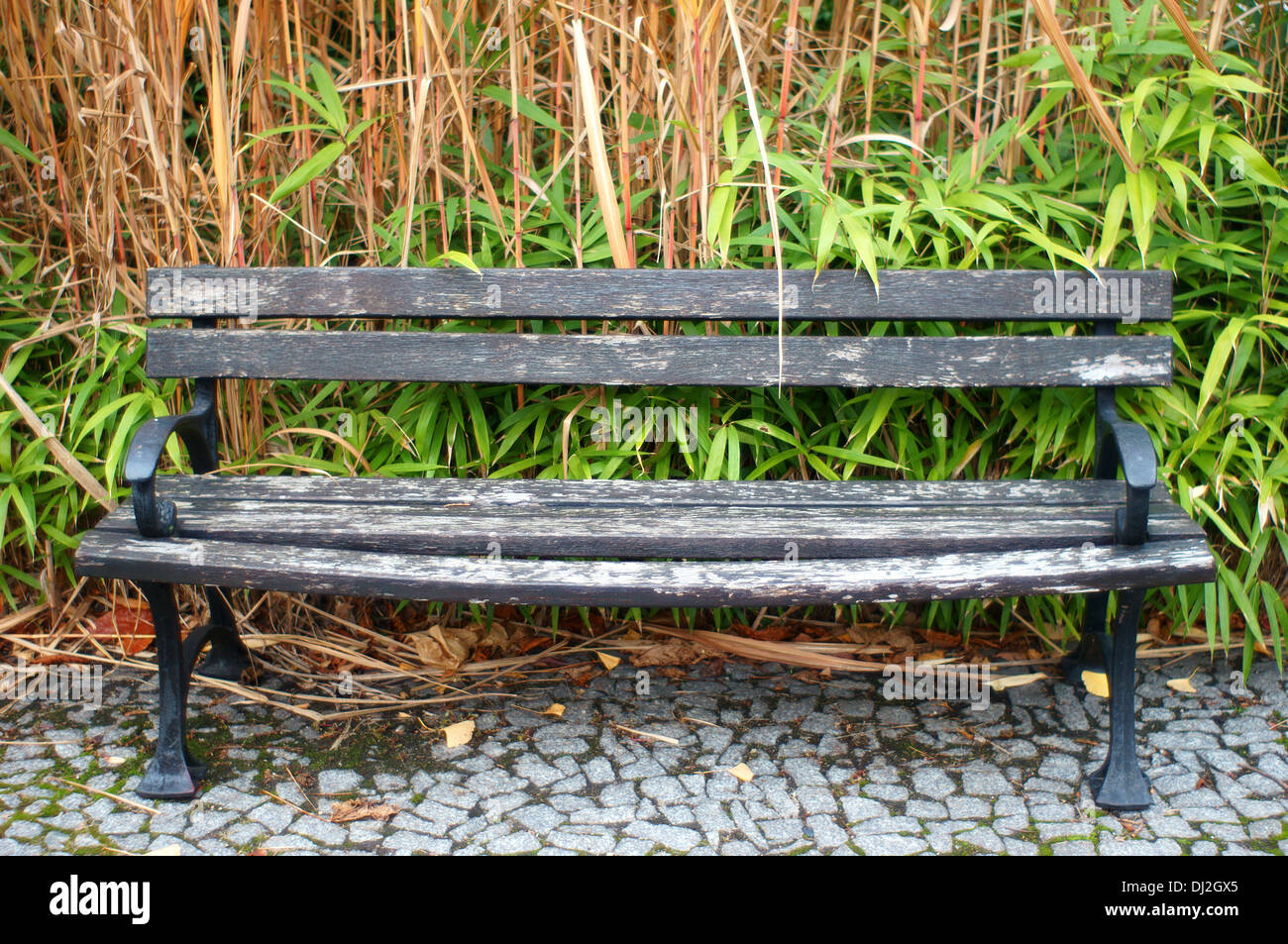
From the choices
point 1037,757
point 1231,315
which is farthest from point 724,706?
point 1231,315

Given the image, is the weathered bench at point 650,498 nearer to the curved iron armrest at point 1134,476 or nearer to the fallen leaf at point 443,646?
the curved iron armrest at point 1134,476

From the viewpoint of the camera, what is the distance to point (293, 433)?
296 centimetres

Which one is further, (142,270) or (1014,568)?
(142,270)

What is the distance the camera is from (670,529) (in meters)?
2.22

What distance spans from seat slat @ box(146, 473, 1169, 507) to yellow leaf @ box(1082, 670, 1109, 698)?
0.50 meters

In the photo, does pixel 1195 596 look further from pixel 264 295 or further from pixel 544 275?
pixel 264 295

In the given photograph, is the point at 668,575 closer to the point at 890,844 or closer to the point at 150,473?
the point at 890,844

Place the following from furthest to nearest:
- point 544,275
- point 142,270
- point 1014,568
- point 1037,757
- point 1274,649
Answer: point 142,270
point 1274,649
point 544,275
point 1037,757
point 1014,568

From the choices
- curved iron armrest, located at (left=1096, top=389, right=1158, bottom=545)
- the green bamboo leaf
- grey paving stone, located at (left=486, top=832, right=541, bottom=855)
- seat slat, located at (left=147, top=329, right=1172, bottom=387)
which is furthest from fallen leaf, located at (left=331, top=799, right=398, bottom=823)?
curved iron armrest, located at (left=1096, top=389, right=1158, bottom=545)

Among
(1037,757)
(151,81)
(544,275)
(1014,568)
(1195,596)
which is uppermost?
(151,81)

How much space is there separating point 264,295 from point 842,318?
4.41 feet

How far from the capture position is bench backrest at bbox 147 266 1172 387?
2500mm

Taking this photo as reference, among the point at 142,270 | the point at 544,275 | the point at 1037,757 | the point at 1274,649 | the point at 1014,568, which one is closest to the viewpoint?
the point at 1014,568

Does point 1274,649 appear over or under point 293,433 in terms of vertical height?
under
